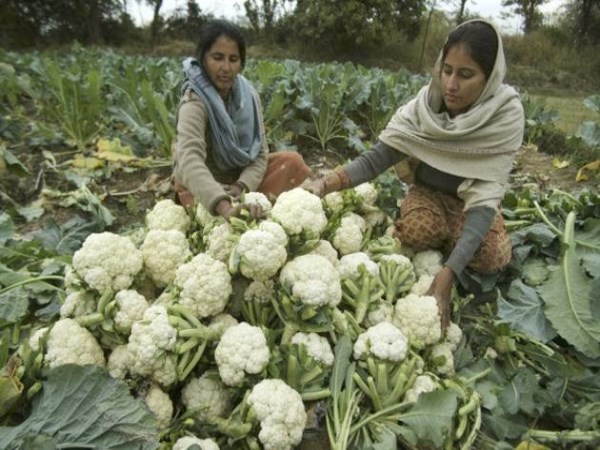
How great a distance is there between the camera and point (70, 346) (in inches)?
62.5

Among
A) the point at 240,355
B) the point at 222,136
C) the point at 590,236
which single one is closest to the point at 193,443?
the point at 240,355

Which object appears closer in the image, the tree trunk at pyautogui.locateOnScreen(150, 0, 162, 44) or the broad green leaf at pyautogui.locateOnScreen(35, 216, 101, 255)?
the broad green leaf at pyautogui.locateOnScreen(35, 216, 101, 255)

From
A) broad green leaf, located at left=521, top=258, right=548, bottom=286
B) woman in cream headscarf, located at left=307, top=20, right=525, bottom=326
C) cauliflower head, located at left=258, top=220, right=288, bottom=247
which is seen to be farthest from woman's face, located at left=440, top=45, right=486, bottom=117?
cauliflower head, located at left=258, top=220, right=288, bottom=247

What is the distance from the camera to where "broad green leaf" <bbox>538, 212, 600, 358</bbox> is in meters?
1.89

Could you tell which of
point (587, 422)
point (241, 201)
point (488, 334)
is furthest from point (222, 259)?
point (587, 422)

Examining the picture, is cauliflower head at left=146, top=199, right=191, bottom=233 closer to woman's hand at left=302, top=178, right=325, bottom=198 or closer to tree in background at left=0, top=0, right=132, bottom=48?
woman's hand at left=302, top=178, right=325, bottom=198

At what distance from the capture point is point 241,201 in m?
2.07

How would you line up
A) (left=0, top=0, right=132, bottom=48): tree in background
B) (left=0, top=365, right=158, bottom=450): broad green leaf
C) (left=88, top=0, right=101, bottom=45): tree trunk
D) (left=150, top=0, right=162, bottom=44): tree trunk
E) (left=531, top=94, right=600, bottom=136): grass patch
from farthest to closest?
(left=150, top=0, right=162, bottom=44): tree trunk, (left=88, top=0, right=101, bottom=45): tree trunk, (left=0, top=0, right=132, bottom=48): tree in background, (left=531, top=94, right=600, bottom=136): grass patch, (left=0, top=365, right=158, bottom=450): broad green leaf

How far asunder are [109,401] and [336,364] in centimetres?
78

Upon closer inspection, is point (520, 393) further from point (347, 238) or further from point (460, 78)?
point (460, 78)

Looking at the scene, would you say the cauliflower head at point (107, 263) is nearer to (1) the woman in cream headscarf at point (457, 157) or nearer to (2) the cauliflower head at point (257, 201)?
(2) the cauliflower head at point (257, 201)

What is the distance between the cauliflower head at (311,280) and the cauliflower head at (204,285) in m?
0.23

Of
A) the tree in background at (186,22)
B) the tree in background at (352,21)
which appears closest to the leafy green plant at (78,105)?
the tree in background at (352,21)

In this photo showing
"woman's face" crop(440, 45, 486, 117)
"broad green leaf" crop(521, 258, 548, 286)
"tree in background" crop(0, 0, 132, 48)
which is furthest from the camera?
"tree in background" crop(0, 0, 132, 48)
